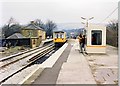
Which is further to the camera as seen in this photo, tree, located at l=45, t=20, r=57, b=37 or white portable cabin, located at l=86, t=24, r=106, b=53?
tree, located at l=45, t=20, r=57, b=37

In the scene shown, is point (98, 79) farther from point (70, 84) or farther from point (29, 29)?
point (29, 29)

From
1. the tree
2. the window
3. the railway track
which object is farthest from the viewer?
the tree

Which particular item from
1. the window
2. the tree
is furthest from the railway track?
the tree

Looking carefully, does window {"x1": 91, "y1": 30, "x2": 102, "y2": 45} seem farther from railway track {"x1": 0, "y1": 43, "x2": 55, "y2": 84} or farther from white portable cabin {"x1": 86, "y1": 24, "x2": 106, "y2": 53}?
railway track {"x1": 0, "y1": 43, "x2": 55, "y2": 84}

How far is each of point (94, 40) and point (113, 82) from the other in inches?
492

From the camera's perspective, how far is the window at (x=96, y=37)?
2055 cm

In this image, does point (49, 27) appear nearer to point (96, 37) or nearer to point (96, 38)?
point (96, 38)

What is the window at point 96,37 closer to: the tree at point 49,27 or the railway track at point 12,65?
the railway track at point 12,65

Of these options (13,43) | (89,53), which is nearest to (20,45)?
(13,43)

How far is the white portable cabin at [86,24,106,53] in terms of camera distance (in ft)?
66.5

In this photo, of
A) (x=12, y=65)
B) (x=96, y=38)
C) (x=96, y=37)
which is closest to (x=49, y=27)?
(x=96, y=38)

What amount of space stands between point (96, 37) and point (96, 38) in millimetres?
135

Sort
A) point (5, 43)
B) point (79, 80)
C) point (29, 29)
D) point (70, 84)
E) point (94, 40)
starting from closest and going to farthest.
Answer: point (70, 84)
point (79, 80)
point (94, 40)
point (5, 43)
point (29, 29)

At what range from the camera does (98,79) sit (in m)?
9.09
